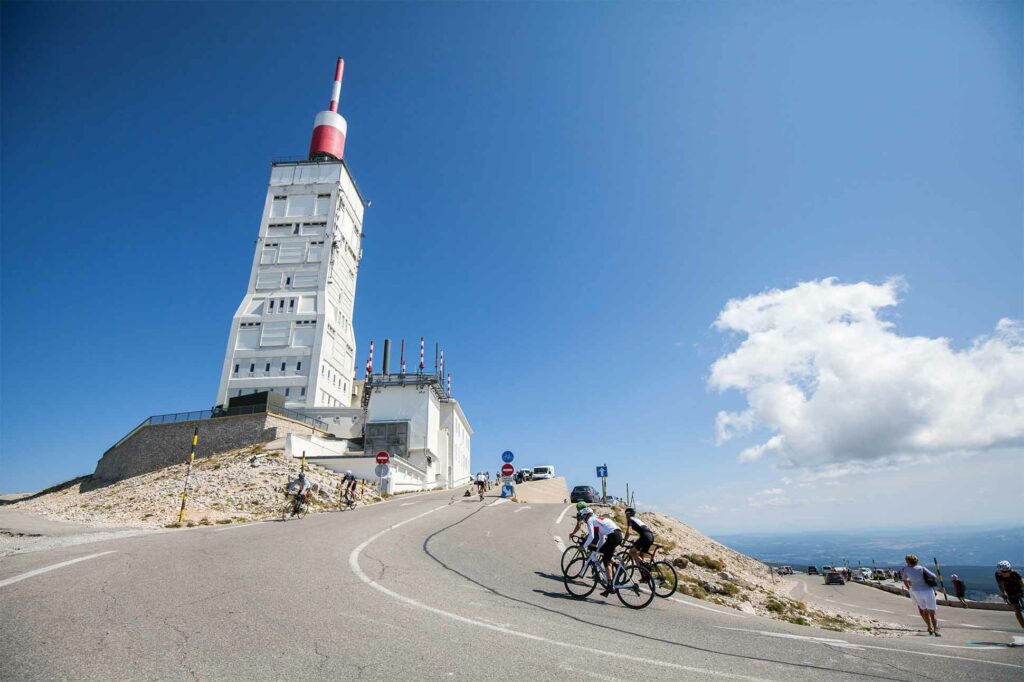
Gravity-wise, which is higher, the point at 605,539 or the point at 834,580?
the point at 605,539

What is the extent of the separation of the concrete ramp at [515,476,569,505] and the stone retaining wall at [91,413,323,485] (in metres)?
19.5

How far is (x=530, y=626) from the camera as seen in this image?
6363 millimetres

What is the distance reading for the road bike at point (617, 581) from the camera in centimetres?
852

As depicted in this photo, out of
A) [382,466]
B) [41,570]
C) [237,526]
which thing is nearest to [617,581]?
[41,570]

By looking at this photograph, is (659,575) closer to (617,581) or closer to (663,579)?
(663,579)

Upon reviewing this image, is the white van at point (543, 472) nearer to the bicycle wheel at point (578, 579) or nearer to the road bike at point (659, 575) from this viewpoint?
the bicycle wheel at point (578, 579)

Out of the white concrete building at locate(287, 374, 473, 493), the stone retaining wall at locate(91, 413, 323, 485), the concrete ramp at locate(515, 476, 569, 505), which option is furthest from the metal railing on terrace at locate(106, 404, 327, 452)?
the concrete ramp at locate(515, 476, 569, 505)

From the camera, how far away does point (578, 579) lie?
372 inches

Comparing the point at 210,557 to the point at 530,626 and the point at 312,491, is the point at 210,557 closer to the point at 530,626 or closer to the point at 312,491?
the point at 530,626

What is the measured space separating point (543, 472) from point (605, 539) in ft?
141

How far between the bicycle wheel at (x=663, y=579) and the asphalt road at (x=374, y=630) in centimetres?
48

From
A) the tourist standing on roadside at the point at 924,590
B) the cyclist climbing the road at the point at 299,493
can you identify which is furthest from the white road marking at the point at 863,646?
the cyclist climbing the road at the point at 299,493

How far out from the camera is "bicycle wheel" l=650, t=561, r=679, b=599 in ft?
29.8

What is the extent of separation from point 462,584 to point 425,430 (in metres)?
44.7
